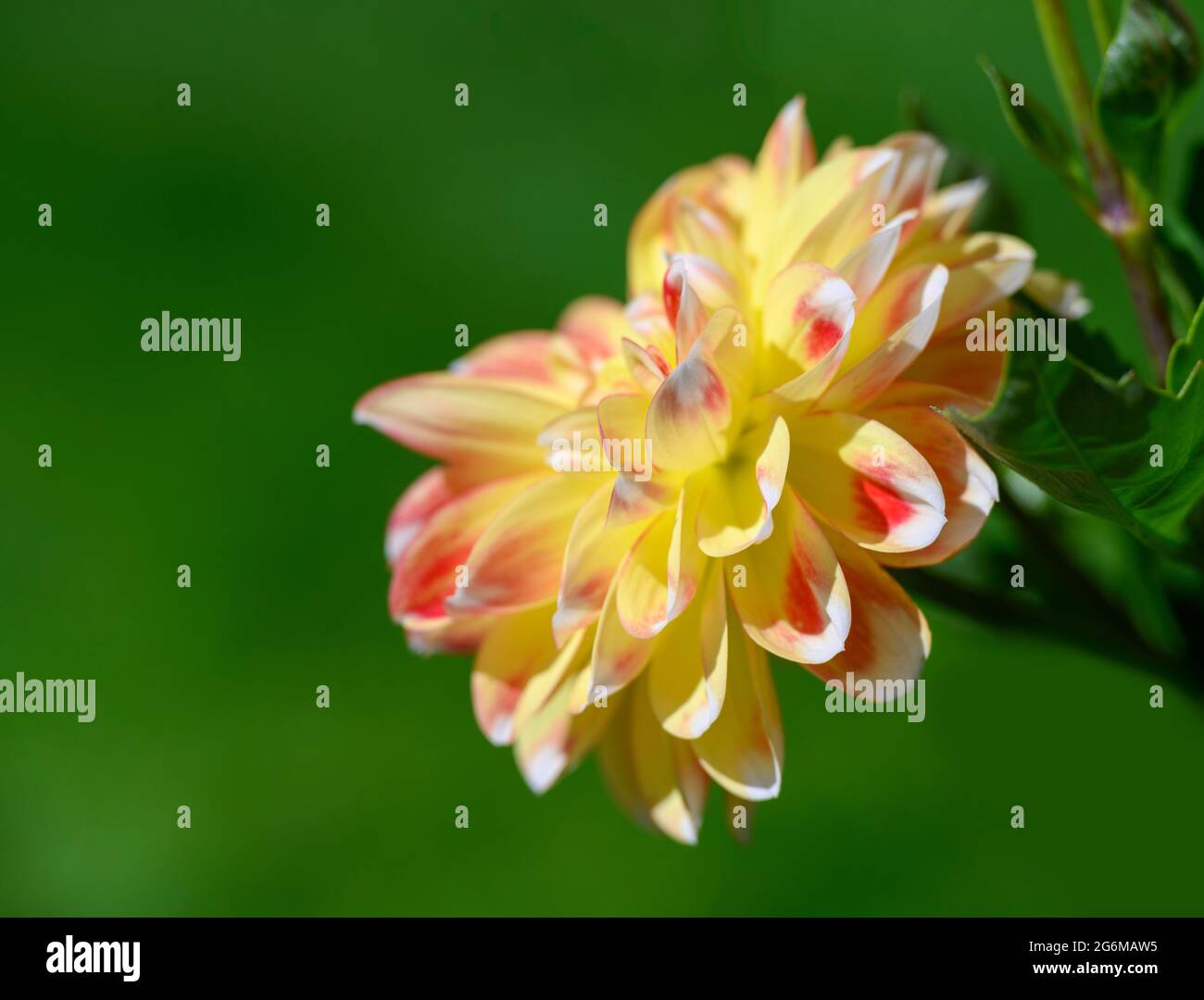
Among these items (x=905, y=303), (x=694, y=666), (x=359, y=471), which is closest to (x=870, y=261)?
(x=905, y=303)

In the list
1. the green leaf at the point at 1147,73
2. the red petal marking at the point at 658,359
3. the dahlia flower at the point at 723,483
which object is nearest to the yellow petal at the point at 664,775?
the dahlia flower at the point at 723,483

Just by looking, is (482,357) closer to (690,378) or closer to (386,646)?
(690,378)

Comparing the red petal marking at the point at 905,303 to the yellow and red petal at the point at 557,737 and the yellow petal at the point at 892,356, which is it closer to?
the yellow petal at the point at 892,356

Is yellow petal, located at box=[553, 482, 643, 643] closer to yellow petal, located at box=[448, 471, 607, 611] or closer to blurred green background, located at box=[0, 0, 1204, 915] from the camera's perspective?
yellow petal, located at box=[448, 471, 607, 611]

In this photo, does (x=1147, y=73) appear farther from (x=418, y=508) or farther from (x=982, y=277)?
(x=418, y=508)

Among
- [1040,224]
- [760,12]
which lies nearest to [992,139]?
[1040,224]

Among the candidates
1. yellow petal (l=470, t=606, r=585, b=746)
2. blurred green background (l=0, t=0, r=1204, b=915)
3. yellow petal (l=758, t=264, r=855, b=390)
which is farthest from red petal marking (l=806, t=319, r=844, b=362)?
blurred green background (l=0, t=0, r=1204, b=915)
